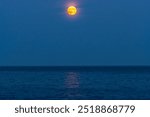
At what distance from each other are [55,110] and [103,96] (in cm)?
3886

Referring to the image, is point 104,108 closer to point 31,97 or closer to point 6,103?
point 6,103

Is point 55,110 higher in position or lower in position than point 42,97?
lower

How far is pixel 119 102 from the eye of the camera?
427 inches

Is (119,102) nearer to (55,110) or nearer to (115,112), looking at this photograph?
(115,112)

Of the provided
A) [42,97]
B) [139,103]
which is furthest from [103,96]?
[139,103]

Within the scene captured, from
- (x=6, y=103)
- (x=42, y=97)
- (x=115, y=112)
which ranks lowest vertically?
(x=115, y=112)

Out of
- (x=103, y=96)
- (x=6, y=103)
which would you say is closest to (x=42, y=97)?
(x=103, y=96)

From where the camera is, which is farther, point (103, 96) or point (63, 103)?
point (103, 96)

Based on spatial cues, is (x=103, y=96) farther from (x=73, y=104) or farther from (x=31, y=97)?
(x=73, y=104)

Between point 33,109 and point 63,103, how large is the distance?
0.83 meters

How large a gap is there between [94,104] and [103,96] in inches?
1513

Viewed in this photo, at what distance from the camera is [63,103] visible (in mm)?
10672

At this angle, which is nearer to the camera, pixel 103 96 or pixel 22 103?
pixel 22 103

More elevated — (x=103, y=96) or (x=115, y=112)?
(x=103, y=96)
